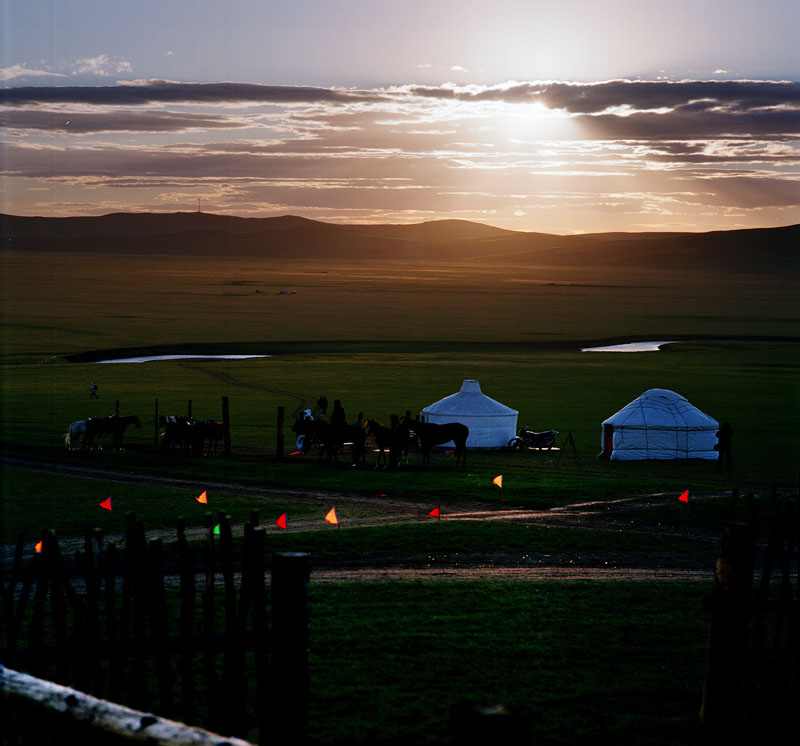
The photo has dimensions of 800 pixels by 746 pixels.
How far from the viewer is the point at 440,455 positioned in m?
33.2

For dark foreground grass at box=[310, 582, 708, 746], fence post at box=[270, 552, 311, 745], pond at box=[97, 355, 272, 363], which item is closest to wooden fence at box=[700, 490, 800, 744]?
dark foreground grass at box=[310, 582, 708, 746]

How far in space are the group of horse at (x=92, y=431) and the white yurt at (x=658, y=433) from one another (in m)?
15.5

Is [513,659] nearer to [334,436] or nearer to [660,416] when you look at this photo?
[334,436]

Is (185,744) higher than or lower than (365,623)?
higher

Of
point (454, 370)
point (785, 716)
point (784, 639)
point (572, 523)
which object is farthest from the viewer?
point (454, 370)

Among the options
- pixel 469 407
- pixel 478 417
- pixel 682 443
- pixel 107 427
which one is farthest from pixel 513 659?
pixel 107 427

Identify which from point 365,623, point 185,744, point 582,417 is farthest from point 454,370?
point 185,744

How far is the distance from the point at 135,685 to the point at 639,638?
649 cm

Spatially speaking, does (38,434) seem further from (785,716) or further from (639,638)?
(785,716)

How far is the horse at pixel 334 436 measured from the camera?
Answer: 97.3 ft

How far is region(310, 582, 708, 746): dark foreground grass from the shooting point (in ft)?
30.8

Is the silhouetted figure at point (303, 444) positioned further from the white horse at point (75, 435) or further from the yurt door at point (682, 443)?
the yurt door at point (682, 443)

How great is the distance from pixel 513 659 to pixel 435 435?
18983 millimetres

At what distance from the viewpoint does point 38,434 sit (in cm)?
3559
